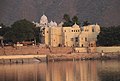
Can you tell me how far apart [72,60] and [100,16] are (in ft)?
305

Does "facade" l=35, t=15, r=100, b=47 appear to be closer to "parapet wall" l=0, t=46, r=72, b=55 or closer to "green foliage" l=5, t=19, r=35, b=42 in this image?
"green foliage" l=5, t=19, r=35, b=42

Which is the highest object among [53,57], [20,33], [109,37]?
[20,33]

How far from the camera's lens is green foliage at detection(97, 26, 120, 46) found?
88.8 m

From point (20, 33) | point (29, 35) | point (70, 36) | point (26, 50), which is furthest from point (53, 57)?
point (70, 36)

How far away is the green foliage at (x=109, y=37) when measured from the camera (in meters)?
88.8

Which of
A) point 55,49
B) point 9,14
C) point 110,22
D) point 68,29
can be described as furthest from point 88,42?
point 9,14

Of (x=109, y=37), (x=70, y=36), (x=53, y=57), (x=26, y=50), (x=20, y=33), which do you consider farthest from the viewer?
(x=70, y=36)

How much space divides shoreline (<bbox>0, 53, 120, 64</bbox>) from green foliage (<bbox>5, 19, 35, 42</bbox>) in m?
7.30

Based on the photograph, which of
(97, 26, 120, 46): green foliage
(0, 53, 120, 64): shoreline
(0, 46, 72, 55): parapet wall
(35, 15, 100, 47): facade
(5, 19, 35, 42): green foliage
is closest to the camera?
(0, 53, 120, 64): shoreline

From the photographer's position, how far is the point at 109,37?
293 feet

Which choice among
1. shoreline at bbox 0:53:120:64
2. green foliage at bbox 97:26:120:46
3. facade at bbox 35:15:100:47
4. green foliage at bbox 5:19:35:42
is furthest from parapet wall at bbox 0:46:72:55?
facade at bbox 35:15:100:47

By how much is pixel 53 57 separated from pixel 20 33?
26.8ft

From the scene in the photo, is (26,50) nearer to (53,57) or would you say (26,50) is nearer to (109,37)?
(53,57)

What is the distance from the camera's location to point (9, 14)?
18475 cm
